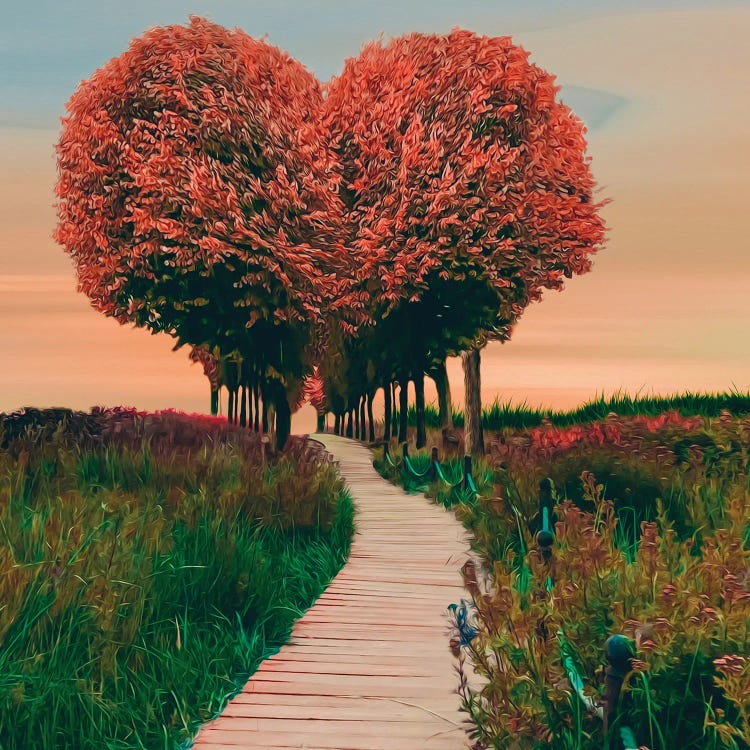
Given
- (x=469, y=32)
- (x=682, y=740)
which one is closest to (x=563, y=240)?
(x=469, y=32)

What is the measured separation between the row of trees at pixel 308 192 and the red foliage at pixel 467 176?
0.06 m

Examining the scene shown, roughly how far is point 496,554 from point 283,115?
622 inches

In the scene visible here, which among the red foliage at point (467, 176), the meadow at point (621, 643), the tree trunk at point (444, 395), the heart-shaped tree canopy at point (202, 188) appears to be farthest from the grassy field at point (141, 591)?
the tree trunk at point (444, 395)

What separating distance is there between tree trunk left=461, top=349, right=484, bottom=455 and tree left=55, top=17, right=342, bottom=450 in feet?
15.0

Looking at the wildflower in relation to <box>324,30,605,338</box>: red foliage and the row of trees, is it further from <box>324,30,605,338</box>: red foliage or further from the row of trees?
<box>324,30,605,338</box>: red foliage

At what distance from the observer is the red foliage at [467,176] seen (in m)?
22.7

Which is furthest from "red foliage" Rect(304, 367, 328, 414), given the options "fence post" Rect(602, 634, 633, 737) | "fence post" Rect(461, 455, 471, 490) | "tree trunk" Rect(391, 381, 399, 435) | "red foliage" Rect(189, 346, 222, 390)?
"fence post" Rect(602, 634, 633, 737)

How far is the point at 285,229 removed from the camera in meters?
22.6

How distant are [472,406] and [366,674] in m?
18.0

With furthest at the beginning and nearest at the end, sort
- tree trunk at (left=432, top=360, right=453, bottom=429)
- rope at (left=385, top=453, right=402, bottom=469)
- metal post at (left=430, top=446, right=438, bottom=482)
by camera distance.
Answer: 1. tree trunk at (left=432, top=360, right=453, bottom=429)
2. rope at (left=385, top=453, right=402, bottom=469)
3. metal post at (left=430, top=446, right=438, bottom=482)

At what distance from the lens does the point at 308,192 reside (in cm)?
2273

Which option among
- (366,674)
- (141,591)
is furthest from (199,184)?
(366,674)

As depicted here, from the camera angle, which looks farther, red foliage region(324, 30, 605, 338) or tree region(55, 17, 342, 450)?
red foliage region(324, 30, 605, 338)

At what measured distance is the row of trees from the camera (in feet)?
72.3
